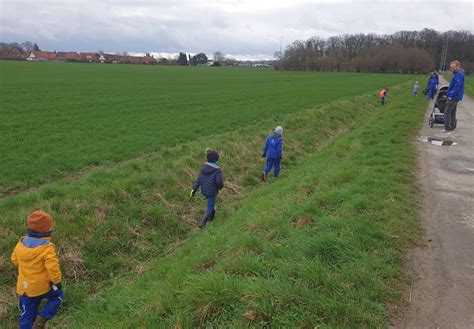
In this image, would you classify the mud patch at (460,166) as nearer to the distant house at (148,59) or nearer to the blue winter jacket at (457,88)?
the blue winter jacket at (457,88)

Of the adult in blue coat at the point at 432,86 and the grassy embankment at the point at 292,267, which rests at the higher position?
the adult in blue coat at the point at 432,86

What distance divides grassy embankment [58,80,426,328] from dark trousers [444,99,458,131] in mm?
6325

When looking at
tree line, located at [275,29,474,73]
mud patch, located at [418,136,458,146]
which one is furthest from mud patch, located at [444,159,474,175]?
tree line, located at [275,29,474,73]

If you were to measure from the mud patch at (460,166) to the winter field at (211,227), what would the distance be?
3.14 feet

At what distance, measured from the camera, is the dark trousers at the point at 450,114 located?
12623mm

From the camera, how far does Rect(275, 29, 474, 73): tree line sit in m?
117

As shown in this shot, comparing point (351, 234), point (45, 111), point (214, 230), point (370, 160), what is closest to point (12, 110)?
point (45, 111)

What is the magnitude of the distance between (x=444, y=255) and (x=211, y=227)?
4337 millimetres

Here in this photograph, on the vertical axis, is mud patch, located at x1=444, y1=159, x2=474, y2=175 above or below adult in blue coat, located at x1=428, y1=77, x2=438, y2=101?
below

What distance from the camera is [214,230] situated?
712cm

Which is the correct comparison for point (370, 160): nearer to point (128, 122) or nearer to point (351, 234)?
point (351, 234)

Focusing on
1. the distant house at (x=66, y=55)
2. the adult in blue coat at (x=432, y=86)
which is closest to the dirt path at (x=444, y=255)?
the adult in blue coat at (x=432, y=86)

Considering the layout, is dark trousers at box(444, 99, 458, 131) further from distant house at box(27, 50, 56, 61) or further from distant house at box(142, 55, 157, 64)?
distant house at box(27, 50, 56, 61)

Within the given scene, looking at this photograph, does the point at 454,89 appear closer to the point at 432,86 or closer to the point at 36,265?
the point at 36,265
